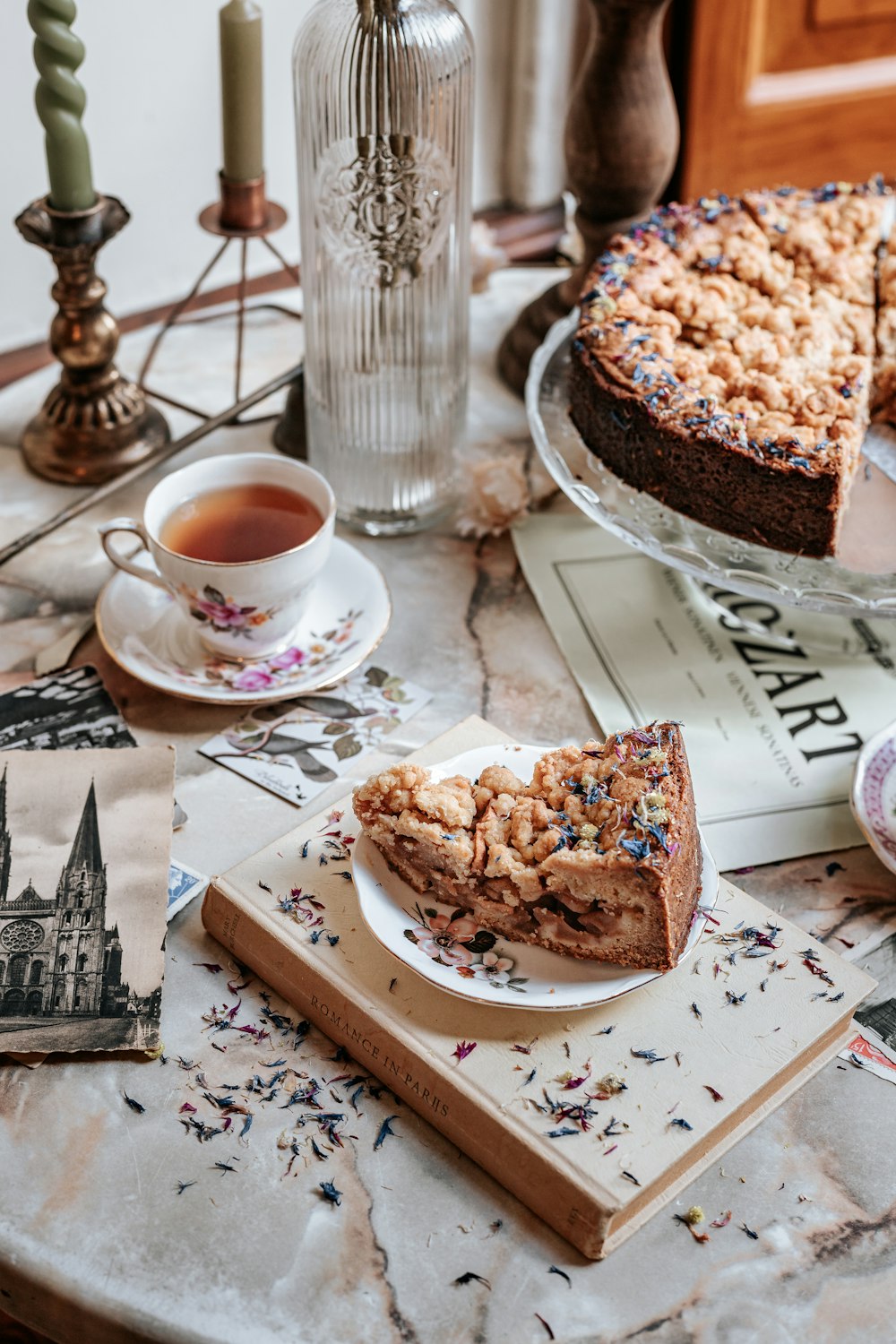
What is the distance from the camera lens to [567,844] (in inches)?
35.6

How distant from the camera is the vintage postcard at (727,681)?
113cm

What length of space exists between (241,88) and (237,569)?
55 cm

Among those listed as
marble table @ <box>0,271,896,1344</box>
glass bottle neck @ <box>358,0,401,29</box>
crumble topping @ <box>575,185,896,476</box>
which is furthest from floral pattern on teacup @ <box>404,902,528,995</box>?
glass bottle neck @ <box>358,0,401,29</box>

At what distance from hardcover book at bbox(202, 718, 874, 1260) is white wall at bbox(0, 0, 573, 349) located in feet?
3.69

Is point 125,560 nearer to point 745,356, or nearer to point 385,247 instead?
point 385,247

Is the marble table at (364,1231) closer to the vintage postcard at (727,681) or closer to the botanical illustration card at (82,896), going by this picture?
the botanical illustration card at (82,896)

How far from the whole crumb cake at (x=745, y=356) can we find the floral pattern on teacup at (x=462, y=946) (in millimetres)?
540

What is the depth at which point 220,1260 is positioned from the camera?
80cm

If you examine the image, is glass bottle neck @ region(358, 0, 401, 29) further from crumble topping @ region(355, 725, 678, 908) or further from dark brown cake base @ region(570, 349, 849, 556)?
crumble topping @ region(355, 725, 678, 908)

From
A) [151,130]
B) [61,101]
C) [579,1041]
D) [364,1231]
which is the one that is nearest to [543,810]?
[579,1041]

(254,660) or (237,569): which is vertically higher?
(237,569)

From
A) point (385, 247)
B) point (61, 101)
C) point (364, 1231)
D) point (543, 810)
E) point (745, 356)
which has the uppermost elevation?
point (61, 101)

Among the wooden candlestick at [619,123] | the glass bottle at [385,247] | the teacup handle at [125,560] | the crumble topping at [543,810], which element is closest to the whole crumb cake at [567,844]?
the crumble topping at [543,810]

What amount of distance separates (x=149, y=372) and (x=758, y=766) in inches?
40.5
